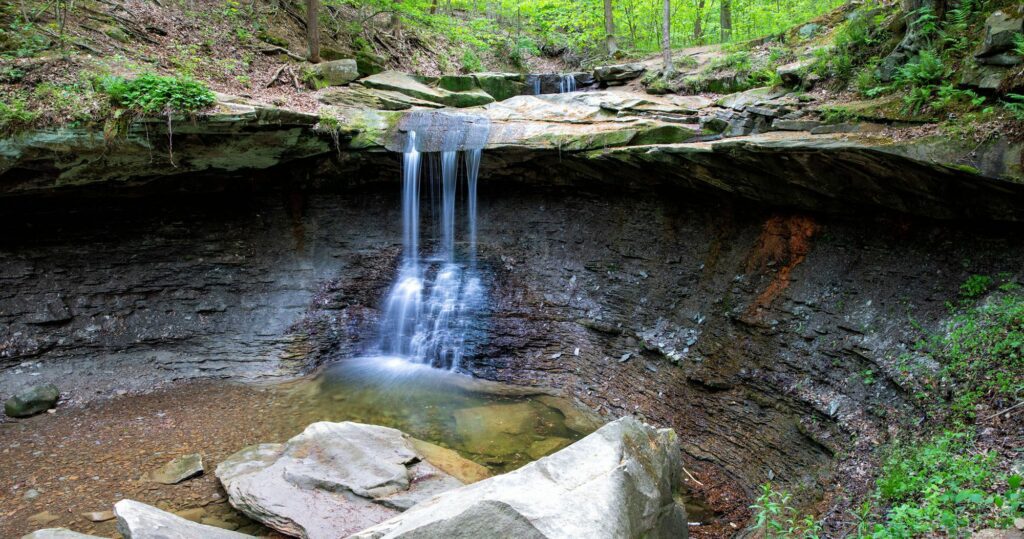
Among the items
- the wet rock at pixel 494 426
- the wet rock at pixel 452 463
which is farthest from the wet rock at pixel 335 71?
the wet rock at pixel 452 463

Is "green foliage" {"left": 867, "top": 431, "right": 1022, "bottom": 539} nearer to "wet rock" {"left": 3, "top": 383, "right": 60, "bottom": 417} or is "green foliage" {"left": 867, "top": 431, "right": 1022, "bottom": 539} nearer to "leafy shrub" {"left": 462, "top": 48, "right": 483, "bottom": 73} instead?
"wet rock" {"left": 3, "top": 383, "right": 60, "bottom": 417}

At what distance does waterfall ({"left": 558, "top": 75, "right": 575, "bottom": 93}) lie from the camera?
14605 millimetres

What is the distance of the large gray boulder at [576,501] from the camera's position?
3.19 metres

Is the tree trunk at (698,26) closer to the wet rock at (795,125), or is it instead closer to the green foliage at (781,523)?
the wet rock at (795,125)

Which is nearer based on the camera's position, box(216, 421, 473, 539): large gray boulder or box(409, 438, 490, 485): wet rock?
box(216, 421, 473, 539): large gray boulder

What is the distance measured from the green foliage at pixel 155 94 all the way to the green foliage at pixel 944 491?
9.60 m

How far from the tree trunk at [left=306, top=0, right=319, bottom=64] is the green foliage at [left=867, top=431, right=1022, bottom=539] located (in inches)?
504

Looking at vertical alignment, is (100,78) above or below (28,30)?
below

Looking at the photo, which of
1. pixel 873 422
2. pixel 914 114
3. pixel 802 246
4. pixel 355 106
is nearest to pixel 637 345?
pixel 802 246

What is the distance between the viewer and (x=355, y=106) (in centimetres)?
1103

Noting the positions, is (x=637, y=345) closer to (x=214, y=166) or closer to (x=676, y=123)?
(x=676, y=123)

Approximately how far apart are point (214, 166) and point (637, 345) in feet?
25.7

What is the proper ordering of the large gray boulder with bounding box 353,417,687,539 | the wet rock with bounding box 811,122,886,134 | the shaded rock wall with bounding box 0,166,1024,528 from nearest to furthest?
the large gray boulder with bounding box 353,417,687,539 → the shaded rock wall with bounding box 0,166,1024,528 → the wet rock with bounding box 811,122,886,134

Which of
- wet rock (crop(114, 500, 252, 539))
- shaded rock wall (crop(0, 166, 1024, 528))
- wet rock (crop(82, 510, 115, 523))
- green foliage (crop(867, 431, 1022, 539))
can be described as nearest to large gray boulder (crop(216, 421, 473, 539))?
wet rock (crop(114, 500, 252, 539))
